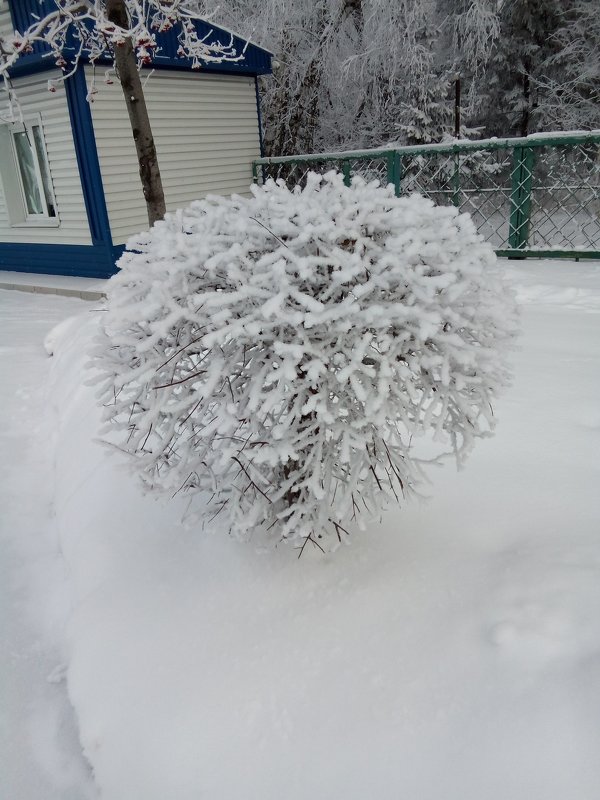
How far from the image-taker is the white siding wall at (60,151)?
29.5 ft

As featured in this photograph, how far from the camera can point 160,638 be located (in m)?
2.30

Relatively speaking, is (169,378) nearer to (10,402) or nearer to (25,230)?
(10,402)

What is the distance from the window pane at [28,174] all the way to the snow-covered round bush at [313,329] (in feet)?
31.2

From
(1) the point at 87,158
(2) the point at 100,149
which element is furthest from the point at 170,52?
(1) the point at 87,158

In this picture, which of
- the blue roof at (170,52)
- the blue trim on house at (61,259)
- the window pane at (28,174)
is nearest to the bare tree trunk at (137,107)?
the blue roof at (170,52)

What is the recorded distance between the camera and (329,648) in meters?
2.12

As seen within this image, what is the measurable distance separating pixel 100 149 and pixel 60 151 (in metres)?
0.71

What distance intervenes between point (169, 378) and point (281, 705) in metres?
1.11

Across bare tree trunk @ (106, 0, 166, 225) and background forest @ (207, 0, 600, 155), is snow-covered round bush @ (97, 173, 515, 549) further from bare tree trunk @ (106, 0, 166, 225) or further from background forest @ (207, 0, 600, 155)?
background forest @ (207, 0, 600, 155)

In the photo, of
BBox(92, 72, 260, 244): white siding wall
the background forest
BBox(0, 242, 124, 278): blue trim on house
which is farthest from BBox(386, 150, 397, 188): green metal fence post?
the background forest

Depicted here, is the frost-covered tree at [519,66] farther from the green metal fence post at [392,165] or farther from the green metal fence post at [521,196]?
the green metal fence post at [521,196]

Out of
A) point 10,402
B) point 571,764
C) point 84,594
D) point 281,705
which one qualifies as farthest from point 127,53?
point 571,764

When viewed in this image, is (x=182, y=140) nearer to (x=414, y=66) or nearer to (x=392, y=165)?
(x=392, y=165)

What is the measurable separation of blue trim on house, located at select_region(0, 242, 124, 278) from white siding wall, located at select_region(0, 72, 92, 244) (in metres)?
0.17
